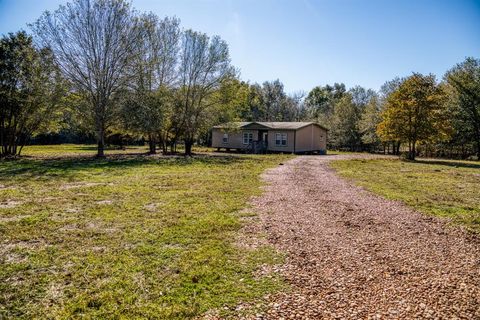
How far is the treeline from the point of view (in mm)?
22125

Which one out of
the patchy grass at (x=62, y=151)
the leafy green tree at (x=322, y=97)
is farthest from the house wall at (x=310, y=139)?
the leafy green tree at (x=322, y=97)

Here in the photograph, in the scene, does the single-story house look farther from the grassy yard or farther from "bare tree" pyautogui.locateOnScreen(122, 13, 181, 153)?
the grassy yard

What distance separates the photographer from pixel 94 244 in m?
5.72

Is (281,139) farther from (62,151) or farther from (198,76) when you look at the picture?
(62,151)

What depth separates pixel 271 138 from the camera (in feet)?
124

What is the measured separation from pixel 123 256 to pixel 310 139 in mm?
36313

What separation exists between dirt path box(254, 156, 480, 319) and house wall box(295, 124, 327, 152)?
28.4 m

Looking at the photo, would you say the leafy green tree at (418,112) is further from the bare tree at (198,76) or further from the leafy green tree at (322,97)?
the leafy green tree at (322,97)

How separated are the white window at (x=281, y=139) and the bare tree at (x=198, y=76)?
33.3 feet

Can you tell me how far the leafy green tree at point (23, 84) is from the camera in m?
21.8

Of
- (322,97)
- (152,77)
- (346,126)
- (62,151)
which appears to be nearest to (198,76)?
(152,77)

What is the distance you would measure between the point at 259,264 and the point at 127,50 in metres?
21.7

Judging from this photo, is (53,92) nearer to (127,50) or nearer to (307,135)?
(127,50)

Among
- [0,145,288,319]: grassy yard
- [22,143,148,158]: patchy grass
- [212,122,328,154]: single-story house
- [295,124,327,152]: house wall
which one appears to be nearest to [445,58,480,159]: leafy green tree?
[295,124,327,152]: house wall
